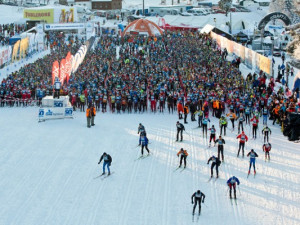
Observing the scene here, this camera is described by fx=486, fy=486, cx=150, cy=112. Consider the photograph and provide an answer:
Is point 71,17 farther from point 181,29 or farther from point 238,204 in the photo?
point 238,204

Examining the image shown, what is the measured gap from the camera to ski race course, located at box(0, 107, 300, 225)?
1404 centimetres

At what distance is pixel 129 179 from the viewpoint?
1667 centimetres

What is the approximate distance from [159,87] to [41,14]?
1328 inches

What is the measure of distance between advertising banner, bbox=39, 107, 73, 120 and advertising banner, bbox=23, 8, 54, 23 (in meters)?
34.1

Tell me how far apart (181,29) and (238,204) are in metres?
45.1

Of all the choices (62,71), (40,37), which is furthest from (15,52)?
(62,71)

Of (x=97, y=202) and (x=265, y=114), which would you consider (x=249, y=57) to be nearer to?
(x=265, y=114)

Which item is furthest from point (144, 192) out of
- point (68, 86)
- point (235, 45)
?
point (235, 45)

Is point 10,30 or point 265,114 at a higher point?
Answer: point 10,30

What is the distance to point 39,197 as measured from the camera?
50.0 ft

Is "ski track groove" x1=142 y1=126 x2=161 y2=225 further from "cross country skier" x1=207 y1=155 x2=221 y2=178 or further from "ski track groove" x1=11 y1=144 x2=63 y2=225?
"ski track groove" x1=11 y1=144 x2=63 y2=225

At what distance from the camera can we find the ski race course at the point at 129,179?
14039 millimetres

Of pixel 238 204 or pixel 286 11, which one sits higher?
pixel 286 11

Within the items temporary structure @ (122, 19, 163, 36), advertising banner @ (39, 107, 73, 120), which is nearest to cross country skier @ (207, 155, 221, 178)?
advertising banner @ (39, 107, 73, 120)
